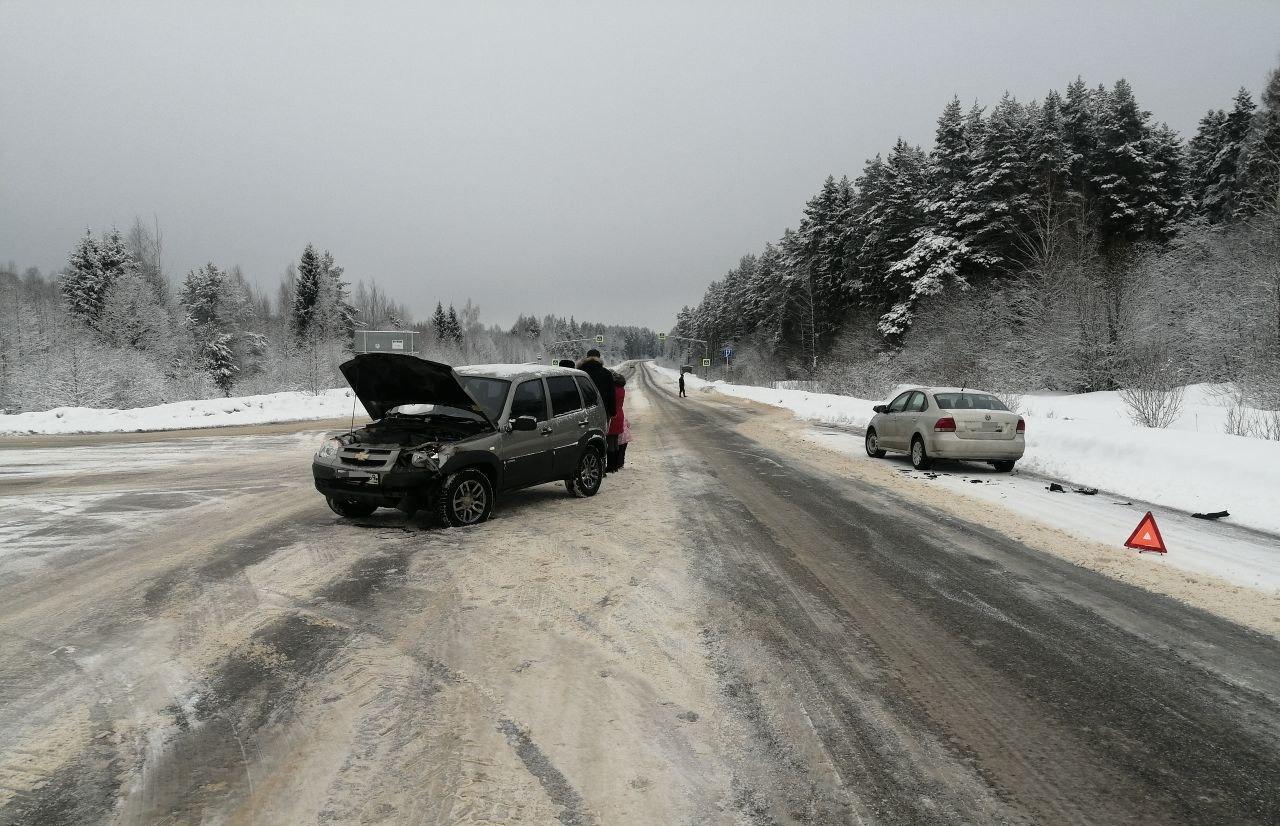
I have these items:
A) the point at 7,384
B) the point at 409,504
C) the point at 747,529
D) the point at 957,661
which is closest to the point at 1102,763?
the point at 957,661

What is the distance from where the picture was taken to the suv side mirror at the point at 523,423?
7.81m

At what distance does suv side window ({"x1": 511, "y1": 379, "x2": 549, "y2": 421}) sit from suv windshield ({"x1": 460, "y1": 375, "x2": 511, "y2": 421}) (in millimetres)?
161

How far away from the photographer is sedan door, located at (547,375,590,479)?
884 cm

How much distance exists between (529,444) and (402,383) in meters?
1.69

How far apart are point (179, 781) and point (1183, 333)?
33912 millimetres

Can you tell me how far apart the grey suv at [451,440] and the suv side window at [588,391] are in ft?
0.75

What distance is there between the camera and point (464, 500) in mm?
7488

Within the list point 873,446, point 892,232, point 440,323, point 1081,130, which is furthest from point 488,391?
point 440,323

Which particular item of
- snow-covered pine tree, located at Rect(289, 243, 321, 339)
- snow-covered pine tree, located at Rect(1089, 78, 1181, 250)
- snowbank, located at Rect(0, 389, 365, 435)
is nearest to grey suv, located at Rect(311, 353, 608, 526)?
snowbank, located at Rect(0, 389, 365, 435)

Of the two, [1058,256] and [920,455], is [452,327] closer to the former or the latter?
[1058,256]

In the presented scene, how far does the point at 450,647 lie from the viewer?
409cm

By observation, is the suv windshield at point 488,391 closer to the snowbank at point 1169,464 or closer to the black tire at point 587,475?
the black tire at point 587,475

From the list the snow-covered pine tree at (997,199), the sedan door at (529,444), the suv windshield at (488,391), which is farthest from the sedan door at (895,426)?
the snow-covered pine tree at (997,199)

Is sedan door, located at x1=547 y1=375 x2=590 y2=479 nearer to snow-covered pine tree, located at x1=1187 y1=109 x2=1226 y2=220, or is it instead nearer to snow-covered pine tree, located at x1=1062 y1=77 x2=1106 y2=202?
snow-covered pine tree, located at x1=1062 y1=77 x2=1106 y2=202
